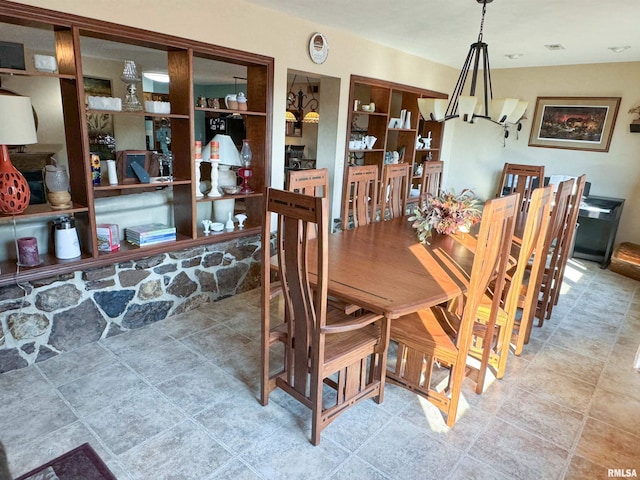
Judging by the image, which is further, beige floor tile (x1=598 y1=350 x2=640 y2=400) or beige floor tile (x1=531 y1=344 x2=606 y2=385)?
beige floor tile (x1=531 y1=344 x2=606 y2=385)

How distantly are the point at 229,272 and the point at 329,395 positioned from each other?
163 cm

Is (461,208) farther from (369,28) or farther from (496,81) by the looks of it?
(496,81)

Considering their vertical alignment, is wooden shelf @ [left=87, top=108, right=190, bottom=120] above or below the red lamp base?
above

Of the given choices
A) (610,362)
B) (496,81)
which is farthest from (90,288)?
(496,81)

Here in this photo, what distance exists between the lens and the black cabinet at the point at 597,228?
4.74 metres

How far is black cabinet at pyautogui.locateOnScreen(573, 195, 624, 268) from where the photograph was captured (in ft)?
15.5

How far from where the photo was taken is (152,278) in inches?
120

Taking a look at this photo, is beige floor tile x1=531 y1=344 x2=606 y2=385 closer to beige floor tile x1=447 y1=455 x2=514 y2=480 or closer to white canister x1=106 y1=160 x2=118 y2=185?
beige floor tile x1=447 y1=455 x2=514 y2=480

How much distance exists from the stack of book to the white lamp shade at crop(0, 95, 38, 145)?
3.10 feet

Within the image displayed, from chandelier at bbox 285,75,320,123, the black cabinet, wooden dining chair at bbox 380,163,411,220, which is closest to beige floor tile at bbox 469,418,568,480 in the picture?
wooden dining chair at bbox 380,163,411,220

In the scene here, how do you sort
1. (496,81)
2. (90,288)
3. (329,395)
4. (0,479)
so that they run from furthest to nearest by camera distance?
(496,81)
(90,288)
(329,395)
(0,479)

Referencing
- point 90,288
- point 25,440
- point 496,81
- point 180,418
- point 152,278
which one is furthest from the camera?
point 496,81

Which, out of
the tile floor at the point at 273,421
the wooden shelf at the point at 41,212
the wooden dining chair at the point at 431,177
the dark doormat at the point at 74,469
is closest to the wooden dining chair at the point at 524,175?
the wooden dining chair at the point at 431,177

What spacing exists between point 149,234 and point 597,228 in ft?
17.0
